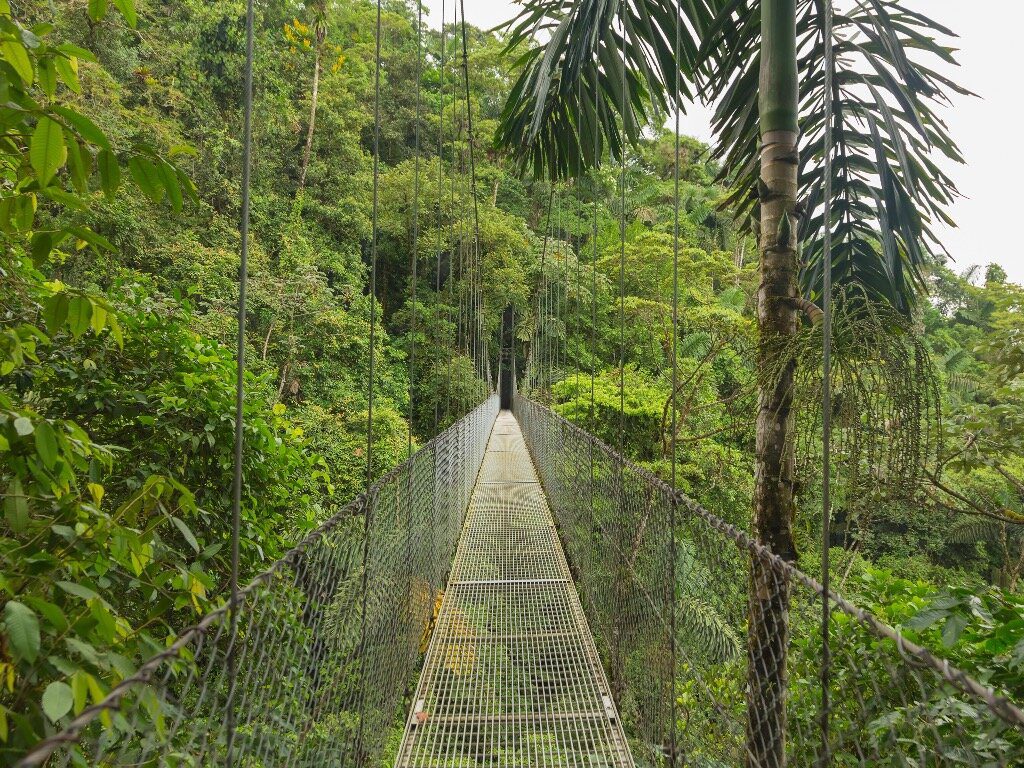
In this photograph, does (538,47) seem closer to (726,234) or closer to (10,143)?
(10,143)

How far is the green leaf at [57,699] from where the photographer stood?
1.40ft

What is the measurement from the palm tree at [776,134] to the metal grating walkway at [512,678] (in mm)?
691

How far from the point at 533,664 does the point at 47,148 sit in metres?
2.05

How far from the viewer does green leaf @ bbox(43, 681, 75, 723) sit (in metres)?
0.43

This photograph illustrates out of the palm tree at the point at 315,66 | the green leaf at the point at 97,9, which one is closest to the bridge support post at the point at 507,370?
the palm tree at the point at 315,66

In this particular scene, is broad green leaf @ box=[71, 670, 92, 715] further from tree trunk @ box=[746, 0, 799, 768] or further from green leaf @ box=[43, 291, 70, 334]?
tree trunk @ box=[746, 0, 799, 768]

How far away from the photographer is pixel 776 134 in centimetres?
138

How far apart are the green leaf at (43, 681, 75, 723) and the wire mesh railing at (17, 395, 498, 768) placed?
0.03 metres

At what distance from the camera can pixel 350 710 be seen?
121cm

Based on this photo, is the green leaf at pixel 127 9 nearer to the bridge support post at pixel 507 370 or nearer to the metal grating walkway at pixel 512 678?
the metal grating walkway at pixel 512 678

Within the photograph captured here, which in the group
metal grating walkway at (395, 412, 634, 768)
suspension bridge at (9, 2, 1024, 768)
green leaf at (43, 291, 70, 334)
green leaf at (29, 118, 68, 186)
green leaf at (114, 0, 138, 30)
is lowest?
metal grating walkway at (395, 412, 634, 768)

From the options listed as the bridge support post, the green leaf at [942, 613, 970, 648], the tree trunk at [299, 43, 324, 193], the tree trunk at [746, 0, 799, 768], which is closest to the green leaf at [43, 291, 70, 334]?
the green leaf at [942, 613, 970, 648]

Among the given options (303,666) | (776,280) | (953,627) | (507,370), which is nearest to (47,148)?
(303,666)

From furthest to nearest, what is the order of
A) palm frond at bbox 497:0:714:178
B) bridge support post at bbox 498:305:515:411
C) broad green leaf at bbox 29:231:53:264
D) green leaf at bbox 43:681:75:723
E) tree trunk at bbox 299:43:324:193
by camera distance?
bridge support post at bbox 498:305:515:411 < tree trunk at bbox 299:43:324:193 < palm frond at bbox 497:0:714:178 < broad green leaf at bbox 29:231:53:264 < green leaf at bbox 43:681:75:723
